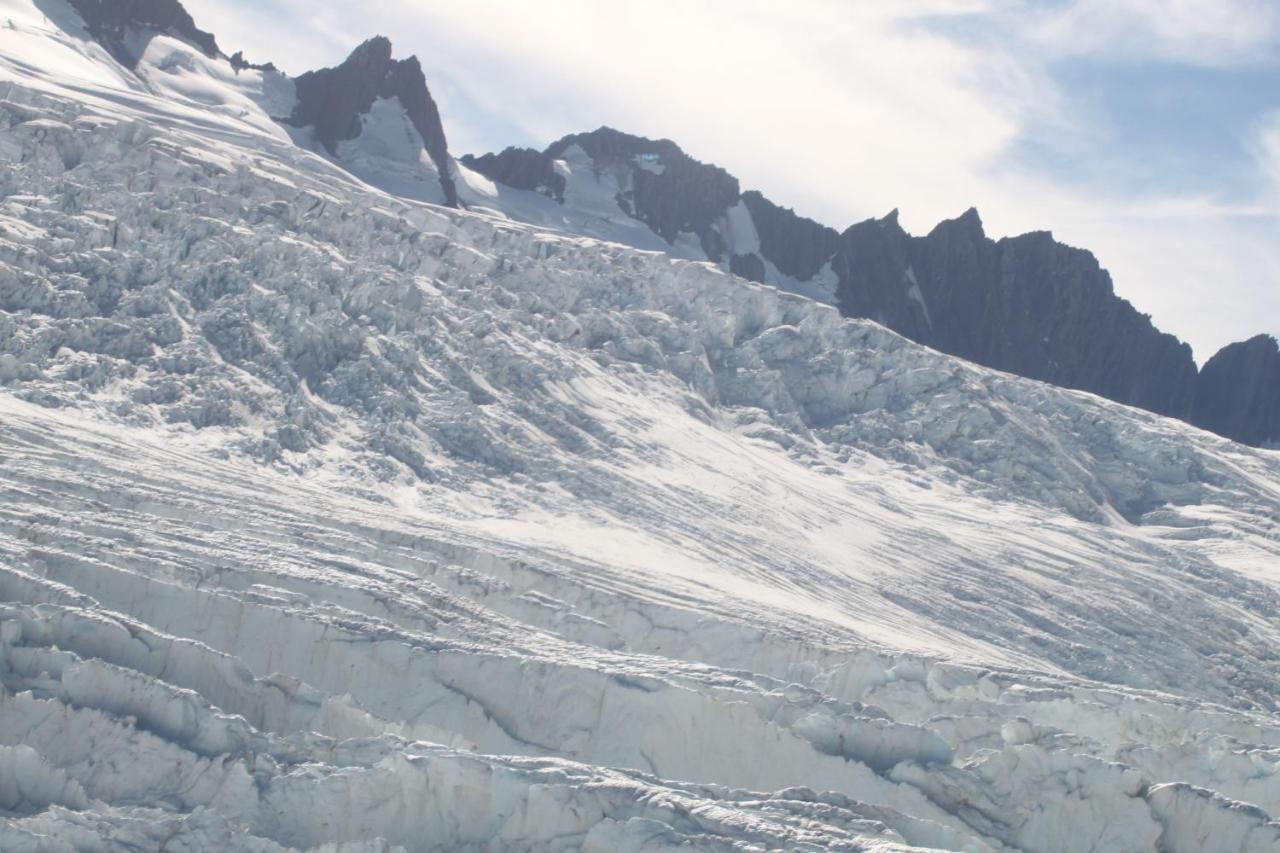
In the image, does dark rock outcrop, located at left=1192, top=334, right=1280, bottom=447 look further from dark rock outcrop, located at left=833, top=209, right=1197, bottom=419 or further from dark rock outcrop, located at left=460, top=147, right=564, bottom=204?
dark rock outcrop, located at left=460, top=147, right=564, bottom=204

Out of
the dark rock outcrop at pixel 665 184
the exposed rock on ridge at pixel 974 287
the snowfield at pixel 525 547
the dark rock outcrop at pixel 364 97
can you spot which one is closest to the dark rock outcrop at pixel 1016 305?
the exposed rock on ridge at pixel 974 287

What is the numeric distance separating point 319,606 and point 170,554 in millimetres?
4716

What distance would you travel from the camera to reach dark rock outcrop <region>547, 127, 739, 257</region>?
419 feet

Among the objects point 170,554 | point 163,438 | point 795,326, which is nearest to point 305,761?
point 170,554

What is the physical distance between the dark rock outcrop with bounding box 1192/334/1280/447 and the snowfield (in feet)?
116

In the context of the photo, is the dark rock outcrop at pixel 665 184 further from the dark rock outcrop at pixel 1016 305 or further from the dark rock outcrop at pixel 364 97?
the dark rock outcrop at pixel 364 97

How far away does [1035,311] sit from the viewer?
13525cm

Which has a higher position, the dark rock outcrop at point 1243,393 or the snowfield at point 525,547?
the dark rock outcrop at point 1243,393

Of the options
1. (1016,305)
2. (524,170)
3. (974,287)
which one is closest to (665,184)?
(524,170)

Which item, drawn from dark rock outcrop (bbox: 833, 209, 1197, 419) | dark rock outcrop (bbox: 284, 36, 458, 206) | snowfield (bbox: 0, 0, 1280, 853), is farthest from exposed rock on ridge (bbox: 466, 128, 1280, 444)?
snowfield (bbox: 0, 0, 1280, 853)

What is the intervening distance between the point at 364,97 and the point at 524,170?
14.0 meters

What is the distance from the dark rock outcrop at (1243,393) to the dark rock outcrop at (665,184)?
44570 mm

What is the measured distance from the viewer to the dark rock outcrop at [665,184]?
12781 centimetres

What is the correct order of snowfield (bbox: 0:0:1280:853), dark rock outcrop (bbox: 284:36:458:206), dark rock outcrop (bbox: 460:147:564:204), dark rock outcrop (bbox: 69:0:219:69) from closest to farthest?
1. snowfield (bbox: 0:0:1280:853)
2. dark rock outcrop (bbox: 69:0:219:69)
3. dark rock outcrop (bbox: 284:36:458:206)
4. dark rock outcrop (bbox: 460:147:564:204)
